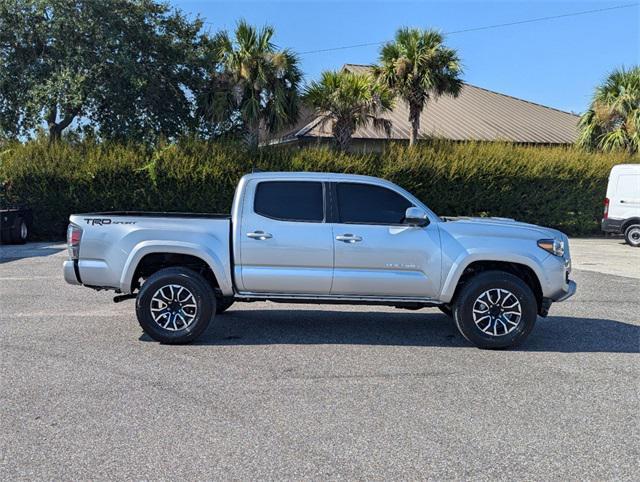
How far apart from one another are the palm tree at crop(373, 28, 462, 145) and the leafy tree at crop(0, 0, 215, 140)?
22.1ft

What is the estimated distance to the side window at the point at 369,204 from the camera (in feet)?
22.1

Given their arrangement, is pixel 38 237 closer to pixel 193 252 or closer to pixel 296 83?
pixel 296 83

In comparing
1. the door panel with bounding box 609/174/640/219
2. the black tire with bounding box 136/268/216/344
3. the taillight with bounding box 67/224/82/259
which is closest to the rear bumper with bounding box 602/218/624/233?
the door panel with bounding box 609/174/640/219

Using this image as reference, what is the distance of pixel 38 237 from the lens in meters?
18.6

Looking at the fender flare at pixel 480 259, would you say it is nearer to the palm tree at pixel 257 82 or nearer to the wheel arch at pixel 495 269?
the wheel arch at pixel 495 269

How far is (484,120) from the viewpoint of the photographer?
32156mm

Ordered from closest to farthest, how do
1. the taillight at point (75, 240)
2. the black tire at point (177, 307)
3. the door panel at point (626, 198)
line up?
1. the black tire at point (177, 307)
2. the taillight at point (75, 240)
3. the door panel at point (626, 198)

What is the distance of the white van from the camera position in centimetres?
1859

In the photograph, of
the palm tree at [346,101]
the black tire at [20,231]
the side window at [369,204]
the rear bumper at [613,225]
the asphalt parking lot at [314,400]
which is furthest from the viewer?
the palm tree at [346,101]

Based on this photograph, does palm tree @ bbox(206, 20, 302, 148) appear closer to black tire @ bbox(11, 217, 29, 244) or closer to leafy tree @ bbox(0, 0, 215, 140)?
leafy tree @ bbox(0, 0, 215, 140)

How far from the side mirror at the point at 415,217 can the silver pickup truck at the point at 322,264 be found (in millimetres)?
12

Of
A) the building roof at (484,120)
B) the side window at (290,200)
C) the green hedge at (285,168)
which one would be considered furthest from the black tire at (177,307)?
the building roof at (484,120)

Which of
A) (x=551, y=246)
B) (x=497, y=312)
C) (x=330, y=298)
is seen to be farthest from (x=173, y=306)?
(x=551, y=246)

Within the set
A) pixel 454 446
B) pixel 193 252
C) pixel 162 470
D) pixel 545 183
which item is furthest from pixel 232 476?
pixel 545 183
